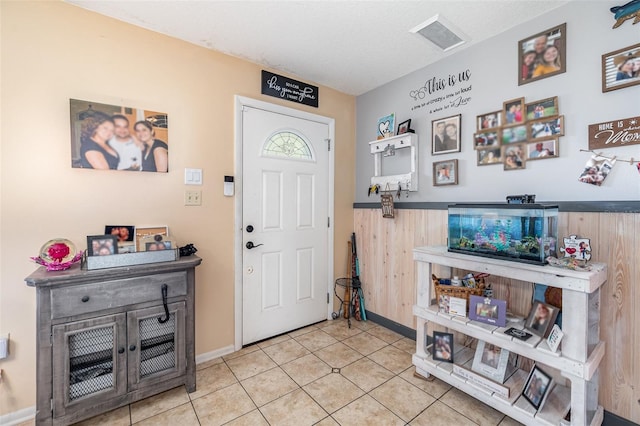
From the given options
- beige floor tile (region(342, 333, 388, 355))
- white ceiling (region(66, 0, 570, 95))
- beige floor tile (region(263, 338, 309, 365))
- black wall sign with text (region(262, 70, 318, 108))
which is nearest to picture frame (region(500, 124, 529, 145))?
white ceiling (region(66, 0, 570, 95))

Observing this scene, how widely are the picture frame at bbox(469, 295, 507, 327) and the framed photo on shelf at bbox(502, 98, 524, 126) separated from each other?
1.23 meters

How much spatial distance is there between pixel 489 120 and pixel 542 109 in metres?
0.32

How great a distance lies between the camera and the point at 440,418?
1.67 meters

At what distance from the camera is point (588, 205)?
163cm

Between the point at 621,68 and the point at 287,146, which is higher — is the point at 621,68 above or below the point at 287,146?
above

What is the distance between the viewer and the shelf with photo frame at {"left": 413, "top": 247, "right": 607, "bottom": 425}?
1368 mm

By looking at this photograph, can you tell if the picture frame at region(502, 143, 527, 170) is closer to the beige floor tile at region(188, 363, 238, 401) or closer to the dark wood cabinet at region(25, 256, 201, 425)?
the dark wood cabinet at region(25, 256, 201, 425)

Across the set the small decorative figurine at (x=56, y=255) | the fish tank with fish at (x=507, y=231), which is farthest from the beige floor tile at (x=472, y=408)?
the small decorative figurine at (x=56, y=255)

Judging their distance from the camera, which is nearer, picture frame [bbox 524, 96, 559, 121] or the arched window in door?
picture frame [bbox 524, 96, 559, 121]

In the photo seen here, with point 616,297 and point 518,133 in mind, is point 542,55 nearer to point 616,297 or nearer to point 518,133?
point 518,133

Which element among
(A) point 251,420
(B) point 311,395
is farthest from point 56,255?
(B) point 311,395

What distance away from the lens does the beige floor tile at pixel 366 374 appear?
1.99 metres

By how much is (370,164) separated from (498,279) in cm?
161

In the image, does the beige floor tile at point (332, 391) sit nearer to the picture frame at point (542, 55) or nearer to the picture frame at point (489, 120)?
the picture frame at point (489, 120)
